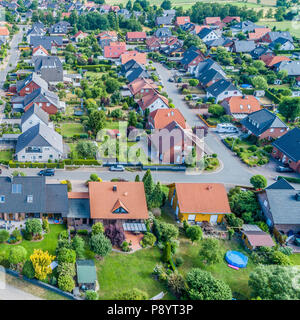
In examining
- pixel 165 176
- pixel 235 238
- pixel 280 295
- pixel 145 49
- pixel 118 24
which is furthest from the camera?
pixel 118 24

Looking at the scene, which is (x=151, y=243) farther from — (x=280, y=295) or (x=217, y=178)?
(x=217, y=178)

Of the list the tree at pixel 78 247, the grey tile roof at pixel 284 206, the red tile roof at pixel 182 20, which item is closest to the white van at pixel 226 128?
the grey tile roof at pixel 284 206

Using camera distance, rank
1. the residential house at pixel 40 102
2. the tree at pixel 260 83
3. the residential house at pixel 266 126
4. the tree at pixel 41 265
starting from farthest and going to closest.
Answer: the tree at pixel 260 83, the residential house at pixel 40 102, the residential house at pixel 266 126, the tree at pixel 41 265

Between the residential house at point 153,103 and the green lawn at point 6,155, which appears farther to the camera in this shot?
the residential house at point 153,103

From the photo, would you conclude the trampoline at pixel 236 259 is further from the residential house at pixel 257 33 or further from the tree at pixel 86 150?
the residential house at pixel 257 33

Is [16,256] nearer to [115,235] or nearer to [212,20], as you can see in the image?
[115,235]

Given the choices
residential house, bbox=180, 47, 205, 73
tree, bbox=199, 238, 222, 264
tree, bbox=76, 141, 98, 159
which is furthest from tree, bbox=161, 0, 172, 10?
tree, bbox=199, 238, 222, 264
